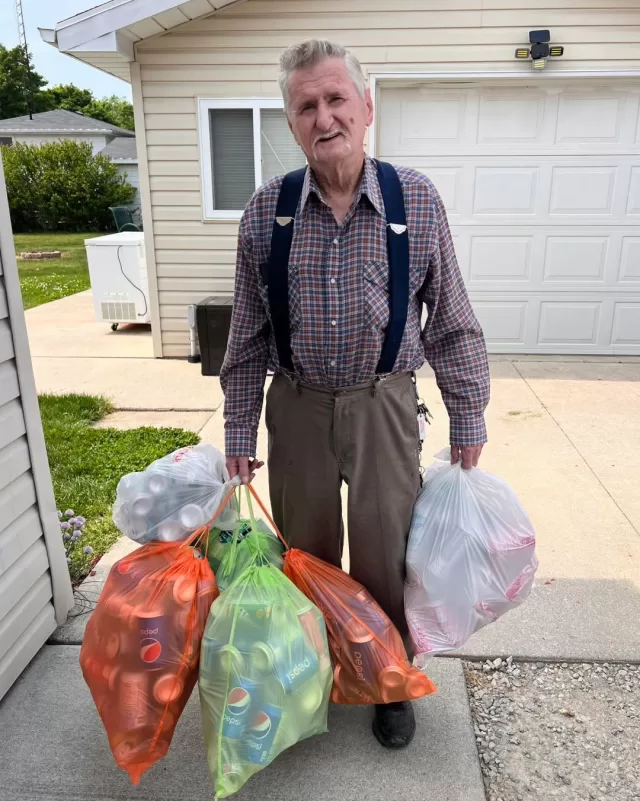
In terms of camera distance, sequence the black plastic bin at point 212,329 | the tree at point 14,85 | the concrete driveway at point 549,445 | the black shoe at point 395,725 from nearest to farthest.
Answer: the black shoe at point 395,725
the concrete driveway at point 549,445
the black plastic bin at point 212,329
the tree at point 14,85

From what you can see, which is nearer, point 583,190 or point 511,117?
point 511,117

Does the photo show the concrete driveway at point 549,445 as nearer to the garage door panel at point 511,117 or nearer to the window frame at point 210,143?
the window frame at point 210,143

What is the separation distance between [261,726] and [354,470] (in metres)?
0.68

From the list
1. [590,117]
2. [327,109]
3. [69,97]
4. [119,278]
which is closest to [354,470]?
[327,109]

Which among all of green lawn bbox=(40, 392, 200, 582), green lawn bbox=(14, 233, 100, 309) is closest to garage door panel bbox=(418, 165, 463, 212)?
green lawn bbox=(40, 392, 200, 582)

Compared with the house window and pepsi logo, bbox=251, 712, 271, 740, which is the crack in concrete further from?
the house window

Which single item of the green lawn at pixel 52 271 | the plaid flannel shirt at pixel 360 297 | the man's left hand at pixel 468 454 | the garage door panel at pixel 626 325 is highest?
the plaid flannel shirt at pixel 360 297

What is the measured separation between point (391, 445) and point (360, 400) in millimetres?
166

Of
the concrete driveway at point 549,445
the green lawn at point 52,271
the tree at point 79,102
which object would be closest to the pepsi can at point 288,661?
the concrete driveway at point 549,445

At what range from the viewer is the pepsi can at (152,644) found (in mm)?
1705

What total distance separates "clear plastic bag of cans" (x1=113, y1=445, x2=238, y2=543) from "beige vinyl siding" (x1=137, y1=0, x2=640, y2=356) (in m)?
4.66

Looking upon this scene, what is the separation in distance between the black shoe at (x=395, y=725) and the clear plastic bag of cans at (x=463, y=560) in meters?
0.16

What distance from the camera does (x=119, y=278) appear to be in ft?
24.6

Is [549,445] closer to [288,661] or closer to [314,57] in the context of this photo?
[288,661]
